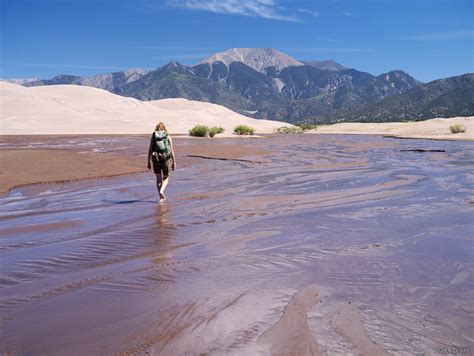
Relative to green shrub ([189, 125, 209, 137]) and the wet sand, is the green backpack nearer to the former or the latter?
the wet sand

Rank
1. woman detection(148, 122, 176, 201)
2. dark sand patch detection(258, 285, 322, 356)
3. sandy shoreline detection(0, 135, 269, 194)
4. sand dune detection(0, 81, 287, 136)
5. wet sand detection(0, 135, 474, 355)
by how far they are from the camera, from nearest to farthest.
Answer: dark sand patch detection(258, 285, 322, 356)
wet sand detection(0, 135, 474, 355)
woman detection(148, 122, 176, 201)
sandy shoreline detection(0, 135, 269, 194)
sand dune detection(0, 81, 287, 136)

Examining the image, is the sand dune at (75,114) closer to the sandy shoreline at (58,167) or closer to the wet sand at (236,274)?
the sandy shoreline at (58,167)

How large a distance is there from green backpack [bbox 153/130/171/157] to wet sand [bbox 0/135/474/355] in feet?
3.81

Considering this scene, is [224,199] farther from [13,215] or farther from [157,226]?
[13,215]

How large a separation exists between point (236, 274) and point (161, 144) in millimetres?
5883

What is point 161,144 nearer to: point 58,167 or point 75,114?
point 58,167

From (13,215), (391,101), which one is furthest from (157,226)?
(391,101)

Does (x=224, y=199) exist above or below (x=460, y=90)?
below

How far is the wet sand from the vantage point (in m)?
4.15

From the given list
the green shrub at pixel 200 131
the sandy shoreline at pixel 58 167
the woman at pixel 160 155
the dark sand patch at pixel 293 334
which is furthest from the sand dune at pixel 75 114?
the dark sand patch at pixel 293 334

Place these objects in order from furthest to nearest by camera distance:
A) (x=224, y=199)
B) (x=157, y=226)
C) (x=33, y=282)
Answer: (x=224, y=199), (x=157, y=226), (x=33, y=282)

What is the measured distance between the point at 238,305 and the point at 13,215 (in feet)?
20.7

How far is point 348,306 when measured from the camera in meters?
4.80

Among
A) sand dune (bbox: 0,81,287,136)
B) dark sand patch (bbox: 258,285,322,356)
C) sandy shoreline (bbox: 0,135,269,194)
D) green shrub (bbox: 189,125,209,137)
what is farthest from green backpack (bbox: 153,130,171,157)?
green shrub (bbox: 189,125,209,137)
